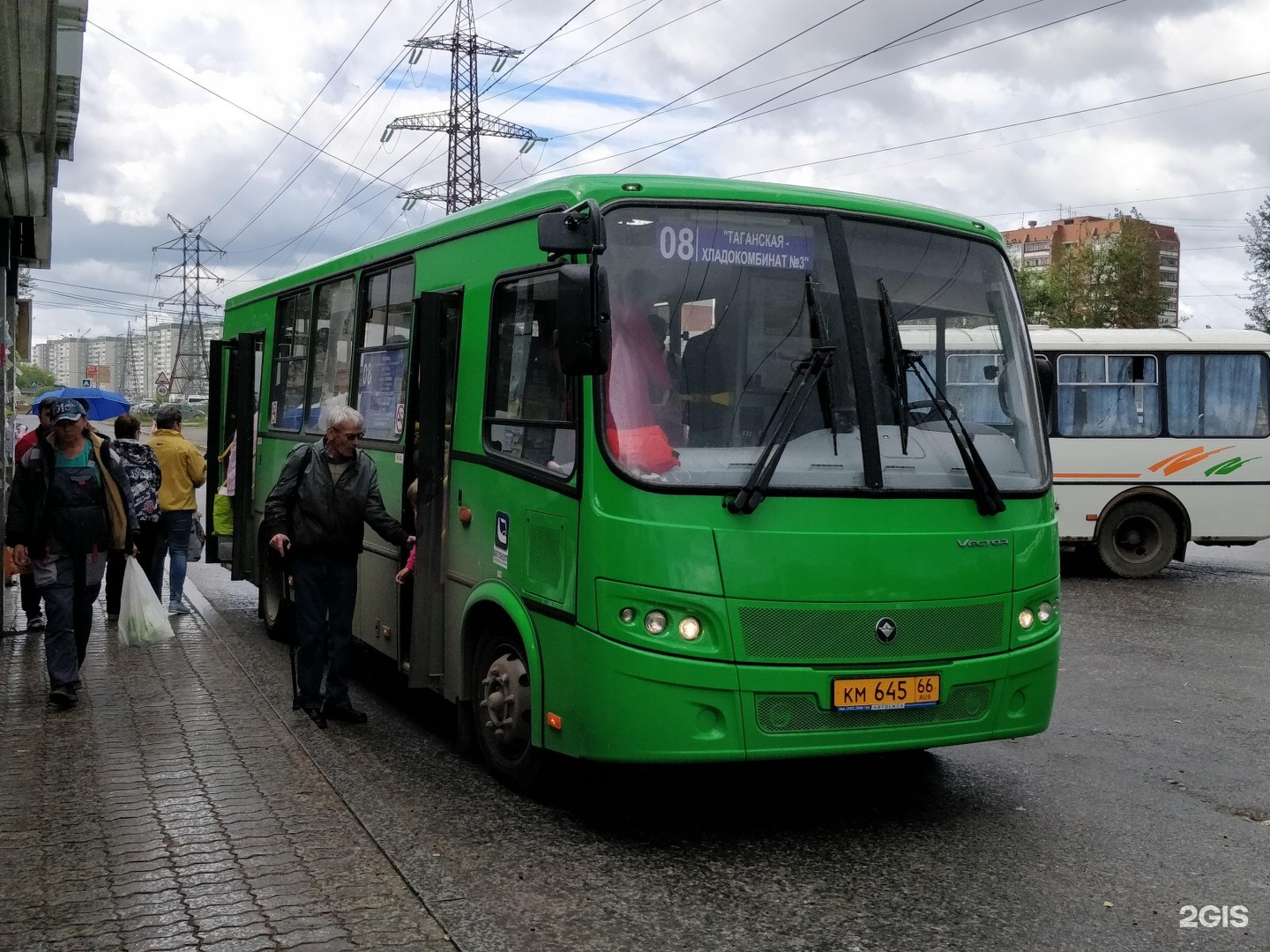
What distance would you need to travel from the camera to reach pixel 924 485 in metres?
5.93

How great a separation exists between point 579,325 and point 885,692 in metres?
1.94

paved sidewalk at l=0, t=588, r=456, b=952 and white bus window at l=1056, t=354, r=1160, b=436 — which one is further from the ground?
white bus window at l=1056, t=354, r=1160, b=436

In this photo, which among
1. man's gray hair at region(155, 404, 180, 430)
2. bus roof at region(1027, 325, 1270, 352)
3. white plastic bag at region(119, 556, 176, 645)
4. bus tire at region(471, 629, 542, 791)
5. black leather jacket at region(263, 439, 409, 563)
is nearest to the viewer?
bus tire at region(471, 629, 542, 791)

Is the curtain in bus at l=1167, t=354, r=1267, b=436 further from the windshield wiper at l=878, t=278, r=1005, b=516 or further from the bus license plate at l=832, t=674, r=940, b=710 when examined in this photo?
the bus license plate at l=832, t=674, r=940, b=710

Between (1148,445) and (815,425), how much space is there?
11.5m

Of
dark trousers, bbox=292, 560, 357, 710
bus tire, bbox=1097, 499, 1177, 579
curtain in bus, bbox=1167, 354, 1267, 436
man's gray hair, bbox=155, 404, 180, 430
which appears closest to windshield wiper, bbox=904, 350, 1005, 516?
dark trousers, bbox=292, 560, 357, 710

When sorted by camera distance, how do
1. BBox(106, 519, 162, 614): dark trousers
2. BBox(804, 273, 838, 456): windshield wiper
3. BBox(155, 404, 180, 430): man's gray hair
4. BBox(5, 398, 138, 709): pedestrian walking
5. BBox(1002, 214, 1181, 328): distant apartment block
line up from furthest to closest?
Result: BBox(1002, 214, 1181, 328): distant apartment block
BBox(155, 404, 180, 430): man's gray hair
BBox(106, 519, 162, 614): dark trousers
BBox(5, 398, 138, 709): pedestrian walking
BBox(804, 273, 838, 456): windshield wiper

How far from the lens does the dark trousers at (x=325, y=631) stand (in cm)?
789

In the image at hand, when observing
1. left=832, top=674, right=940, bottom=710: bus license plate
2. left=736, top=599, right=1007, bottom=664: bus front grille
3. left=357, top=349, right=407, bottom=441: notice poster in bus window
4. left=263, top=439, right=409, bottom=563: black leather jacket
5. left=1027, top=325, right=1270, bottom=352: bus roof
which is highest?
left=1027, top=325, right=1270, bottom=352: bus roof

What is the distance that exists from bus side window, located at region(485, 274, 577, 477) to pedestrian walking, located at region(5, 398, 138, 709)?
3.07 m

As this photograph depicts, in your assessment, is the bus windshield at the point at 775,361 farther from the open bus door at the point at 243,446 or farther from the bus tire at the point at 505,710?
the open bus door at the point at 243,446

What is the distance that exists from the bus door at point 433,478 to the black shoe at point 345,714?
0.78 meters

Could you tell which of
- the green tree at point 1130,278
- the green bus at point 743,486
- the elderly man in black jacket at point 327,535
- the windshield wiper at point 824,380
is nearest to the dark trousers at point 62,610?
the elderly man in black jacket at point 327,535

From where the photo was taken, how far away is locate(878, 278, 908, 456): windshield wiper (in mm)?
5973
